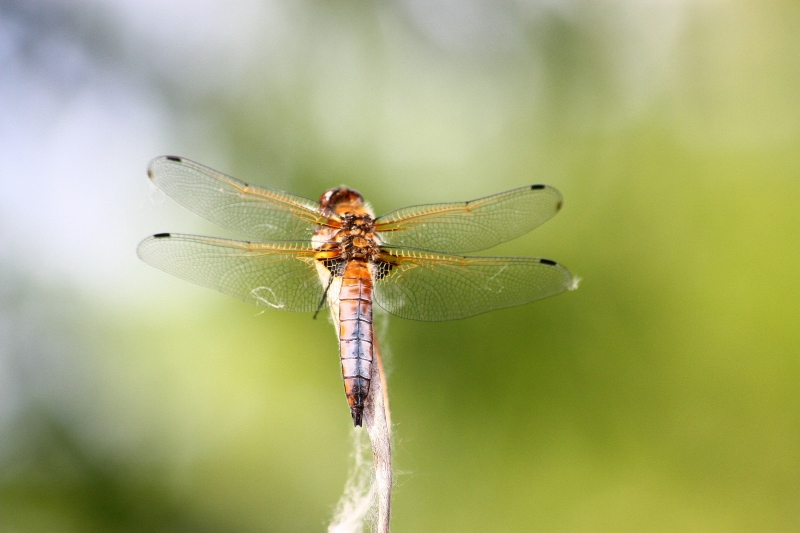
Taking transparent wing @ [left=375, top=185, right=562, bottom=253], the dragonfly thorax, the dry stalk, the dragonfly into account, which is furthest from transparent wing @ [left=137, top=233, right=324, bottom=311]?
transparent wing @ [left=375, top=185, right=562, bottom=253]

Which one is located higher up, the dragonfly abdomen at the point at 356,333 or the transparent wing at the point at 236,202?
the transparent wing at the point at 236,202

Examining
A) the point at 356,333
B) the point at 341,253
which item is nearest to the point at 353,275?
the point at 341,253

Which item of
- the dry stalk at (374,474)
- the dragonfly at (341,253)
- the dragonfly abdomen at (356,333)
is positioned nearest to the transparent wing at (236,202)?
the dragonfly at (341,253)

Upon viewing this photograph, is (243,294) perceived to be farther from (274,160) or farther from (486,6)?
(486,6)

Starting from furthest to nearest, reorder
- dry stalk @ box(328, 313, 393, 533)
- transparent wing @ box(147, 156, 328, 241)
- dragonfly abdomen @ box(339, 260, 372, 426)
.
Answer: transparent wing @ box(147, 156, 328, 241), dragonfly abdomen @ box(339, 260, 372, 426), dry stalk @ box(328, 313, 393, 533)

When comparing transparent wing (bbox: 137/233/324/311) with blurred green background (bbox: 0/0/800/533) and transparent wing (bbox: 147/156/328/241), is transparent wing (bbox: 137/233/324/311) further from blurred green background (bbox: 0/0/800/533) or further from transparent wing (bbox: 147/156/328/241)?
blurred green background (bbox: 0/0/800/533)

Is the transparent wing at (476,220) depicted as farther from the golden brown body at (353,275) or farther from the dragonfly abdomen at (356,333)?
the dragonfly abdomen at (356,333)

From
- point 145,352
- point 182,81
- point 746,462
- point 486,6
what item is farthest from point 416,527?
point 486,6

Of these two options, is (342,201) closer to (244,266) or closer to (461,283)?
(244,266)
